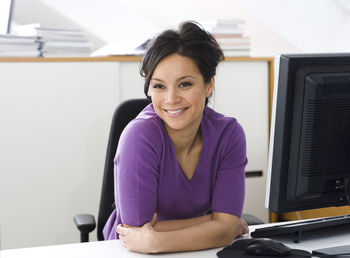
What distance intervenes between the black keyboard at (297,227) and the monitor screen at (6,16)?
171cm

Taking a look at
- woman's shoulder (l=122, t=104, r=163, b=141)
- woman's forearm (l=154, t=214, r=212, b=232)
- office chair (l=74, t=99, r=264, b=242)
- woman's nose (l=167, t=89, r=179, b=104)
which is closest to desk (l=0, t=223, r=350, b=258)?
woman's forearm (l=154, t=214, r=212, b=232)

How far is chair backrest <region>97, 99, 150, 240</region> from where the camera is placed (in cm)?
218

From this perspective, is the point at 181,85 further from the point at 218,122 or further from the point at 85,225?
the point at 85,225

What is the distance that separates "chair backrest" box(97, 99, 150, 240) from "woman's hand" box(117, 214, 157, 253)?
21.1 inches

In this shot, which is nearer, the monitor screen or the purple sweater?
the purple sweater

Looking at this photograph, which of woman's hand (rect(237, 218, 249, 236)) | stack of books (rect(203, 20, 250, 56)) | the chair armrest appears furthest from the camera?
stack of books (rect(203, 20, 250, 56))

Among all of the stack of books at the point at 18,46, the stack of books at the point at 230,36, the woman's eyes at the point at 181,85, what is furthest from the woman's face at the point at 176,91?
the stack of books at the point at 230,36

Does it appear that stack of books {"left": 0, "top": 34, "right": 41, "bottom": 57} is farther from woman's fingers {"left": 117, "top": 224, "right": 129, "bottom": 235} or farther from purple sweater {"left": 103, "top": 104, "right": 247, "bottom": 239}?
woman's fingers {"left": 117, "top": 224, "right": 129, "bottom": 235}

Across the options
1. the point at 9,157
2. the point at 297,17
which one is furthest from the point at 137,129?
the point at 297,17

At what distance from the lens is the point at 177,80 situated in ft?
5.51

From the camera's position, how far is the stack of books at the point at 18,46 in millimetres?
2701

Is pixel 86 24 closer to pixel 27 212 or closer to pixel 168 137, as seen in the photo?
pixel 27 212

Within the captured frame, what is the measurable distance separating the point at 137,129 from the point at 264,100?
1.57m

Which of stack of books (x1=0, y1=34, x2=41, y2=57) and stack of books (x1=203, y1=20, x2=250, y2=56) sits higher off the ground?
stack of books (x1=203, y1=20, x2=250, y2=56)
